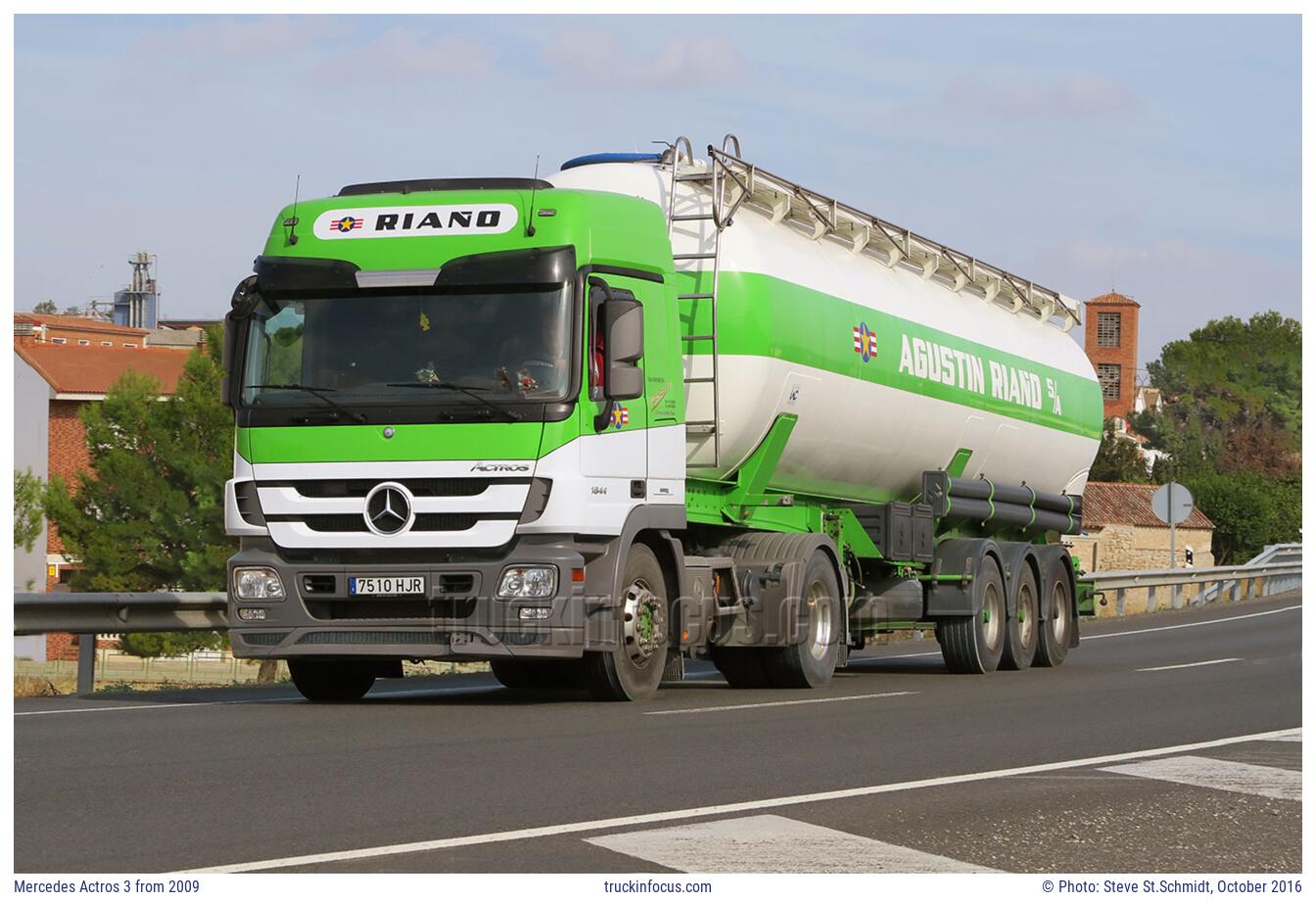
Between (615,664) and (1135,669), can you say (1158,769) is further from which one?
(1135,669)

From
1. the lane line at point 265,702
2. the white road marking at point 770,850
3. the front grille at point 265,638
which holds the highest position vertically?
the front grille at point 265,638

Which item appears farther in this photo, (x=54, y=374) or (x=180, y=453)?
(x=54, y=374)

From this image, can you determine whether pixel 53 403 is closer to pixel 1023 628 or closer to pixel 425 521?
pixel 1023 628

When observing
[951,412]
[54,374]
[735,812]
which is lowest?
[735,812]

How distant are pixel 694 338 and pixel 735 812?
24.1 ft

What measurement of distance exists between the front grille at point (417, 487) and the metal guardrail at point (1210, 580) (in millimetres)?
18427

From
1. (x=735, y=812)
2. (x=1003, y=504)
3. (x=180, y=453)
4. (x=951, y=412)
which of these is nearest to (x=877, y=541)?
(x=951, y=412)

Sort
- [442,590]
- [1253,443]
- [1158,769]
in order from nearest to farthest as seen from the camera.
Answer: [1158,769] < [442,590] < [1253,443]

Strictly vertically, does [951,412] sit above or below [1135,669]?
above

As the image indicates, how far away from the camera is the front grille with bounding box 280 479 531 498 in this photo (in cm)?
1281

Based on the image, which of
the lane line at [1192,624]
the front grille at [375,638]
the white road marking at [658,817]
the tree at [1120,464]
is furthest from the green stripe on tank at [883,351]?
the tree at [1120,464]

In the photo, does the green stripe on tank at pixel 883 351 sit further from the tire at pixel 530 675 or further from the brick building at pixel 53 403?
the brick building at pixel 53 403

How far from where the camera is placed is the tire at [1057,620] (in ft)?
68.0

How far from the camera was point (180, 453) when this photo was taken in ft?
188
